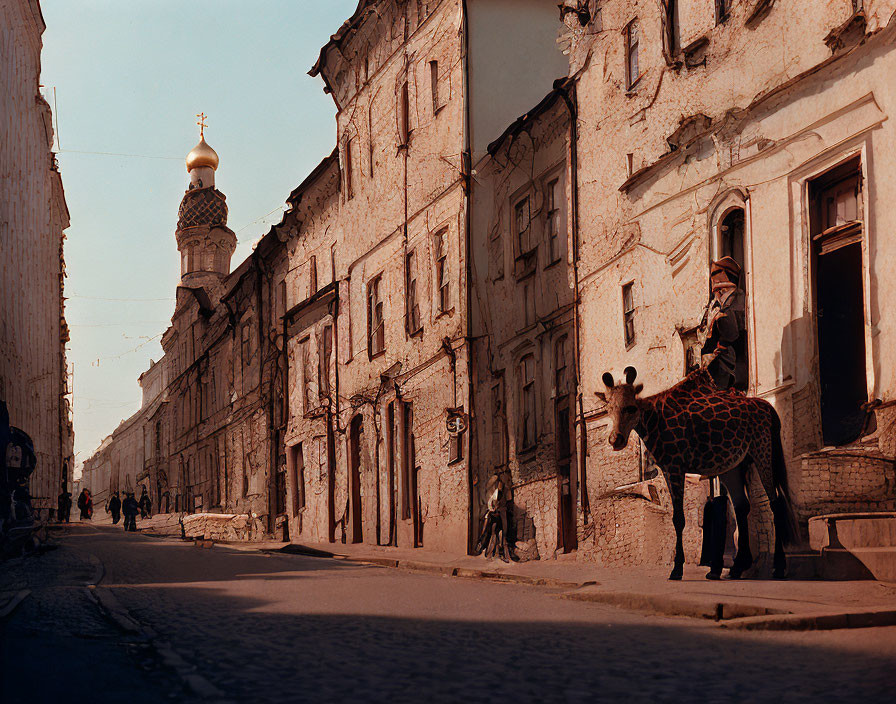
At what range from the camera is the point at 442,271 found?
2511cm

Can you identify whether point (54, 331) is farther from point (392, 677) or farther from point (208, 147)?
point (392, 677)

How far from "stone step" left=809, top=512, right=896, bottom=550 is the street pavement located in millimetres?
3132

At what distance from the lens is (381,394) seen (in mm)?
28203

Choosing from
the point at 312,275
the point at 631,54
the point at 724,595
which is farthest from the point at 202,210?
the point at 724,595

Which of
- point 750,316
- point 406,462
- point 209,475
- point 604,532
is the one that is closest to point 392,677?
point 750,316

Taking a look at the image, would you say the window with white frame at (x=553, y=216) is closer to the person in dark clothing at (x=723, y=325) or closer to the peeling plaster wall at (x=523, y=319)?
the peeling plaster wall at (x=523, y=319)

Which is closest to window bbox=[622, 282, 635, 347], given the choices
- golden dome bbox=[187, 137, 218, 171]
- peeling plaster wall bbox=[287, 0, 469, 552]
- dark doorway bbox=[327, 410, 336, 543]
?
peeling plaster wall bbox=[287, 0, 469, 552]

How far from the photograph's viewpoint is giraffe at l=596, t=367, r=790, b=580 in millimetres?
12789

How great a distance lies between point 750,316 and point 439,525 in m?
11.4

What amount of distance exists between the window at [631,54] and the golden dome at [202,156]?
58147 millimetres

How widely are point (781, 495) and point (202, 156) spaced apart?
211 feet

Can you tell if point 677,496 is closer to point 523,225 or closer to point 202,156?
point 523,225

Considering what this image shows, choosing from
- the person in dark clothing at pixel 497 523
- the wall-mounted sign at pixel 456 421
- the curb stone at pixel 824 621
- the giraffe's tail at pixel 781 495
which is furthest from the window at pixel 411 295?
the curb stone at pixel 824 621

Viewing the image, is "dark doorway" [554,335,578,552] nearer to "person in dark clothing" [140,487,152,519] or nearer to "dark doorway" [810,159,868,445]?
"dark doorway" [810,159,868,445]
